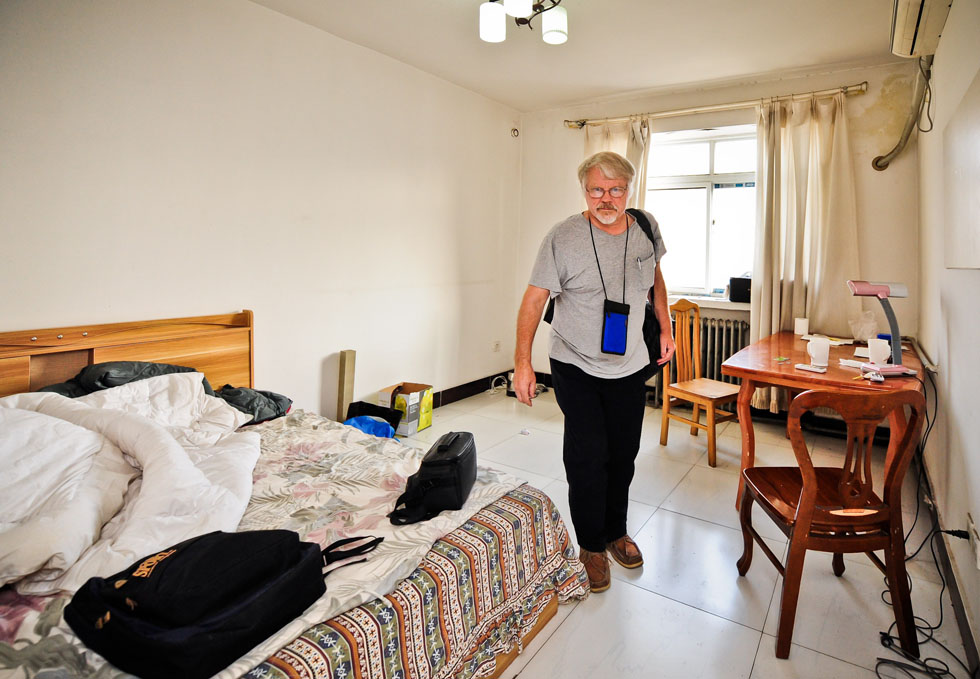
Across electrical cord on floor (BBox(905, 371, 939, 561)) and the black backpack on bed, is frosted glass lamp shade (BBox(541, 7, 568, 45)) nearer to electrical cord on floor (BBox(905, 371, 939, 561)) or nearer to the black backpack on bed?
electrical cord on floor (BBox(905, 371, 939, 561))

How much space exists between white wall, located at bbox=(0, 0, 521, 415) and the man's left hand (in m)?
2.08

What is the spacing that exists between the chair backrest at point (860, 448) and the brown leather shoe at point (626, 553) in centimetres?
67

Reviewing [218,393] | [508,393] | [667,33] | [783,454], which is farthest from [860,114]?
[218,393]

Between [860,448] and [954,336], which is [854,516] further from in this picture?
[954,336]

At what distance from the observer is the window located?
412 centimetres

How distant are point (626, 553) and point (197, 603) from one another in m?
1.55

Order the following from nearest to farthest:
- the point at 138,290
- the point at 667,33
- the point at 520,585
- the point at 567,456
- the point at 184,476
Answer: the point at 184,476
the point at 520,585
the point at 567,456
the point at 138,290
the point at 667,33

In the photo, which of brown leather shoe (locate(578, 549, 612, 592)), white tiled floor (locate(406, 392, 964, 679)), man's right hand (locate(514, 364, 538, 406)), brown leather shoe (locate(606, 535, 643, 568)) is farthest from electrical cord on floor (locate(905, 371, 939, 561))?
man's right hand (locate(514, 364, 538, 406))

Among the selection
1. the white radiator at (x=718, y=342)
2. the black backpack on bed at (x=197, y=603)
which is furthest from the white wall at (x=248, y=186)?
the white radiator at (x=718, y=342)

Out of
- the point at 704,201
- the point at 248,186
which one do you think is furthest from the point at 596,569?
the point at 704,201

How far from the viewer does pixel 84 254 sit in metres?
2.26

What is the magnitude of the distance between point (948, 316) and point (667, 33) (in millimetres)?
2055

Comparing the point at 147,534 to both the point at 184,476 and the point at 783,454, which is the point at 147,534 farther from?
the point at 783,454

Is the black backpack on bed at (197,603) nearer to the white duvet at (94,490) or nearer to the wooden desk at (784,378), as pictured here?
the white duvet at (94,490)
